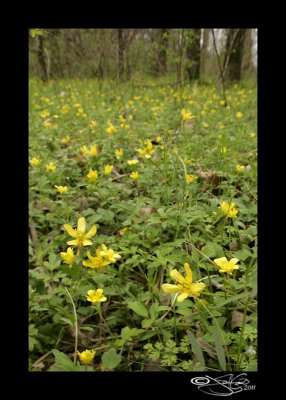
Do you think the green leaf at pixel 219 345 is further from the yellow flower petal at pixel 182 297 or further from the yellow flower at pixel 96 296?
the yellow flower at pixel 96 296

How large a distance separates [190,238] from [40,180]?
48.9 inches

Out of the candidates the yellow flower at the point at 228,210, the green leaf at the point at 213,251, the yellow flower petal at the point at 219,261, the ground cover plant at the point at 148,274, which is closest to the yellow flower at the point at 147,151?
the ground cover plant at the point at 148,274

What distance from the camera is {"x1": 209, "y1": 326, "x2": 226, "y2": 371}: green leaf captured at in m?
1.00

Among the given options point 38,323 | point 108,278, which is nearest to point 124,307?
point 108,278

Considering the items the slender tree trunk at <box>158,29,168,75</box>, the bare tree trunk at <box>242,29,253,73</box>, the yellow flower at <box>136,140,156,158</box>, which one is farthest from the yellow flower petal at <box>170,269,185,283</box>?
the bare tree trunk at <box>242,29,253,73</box>

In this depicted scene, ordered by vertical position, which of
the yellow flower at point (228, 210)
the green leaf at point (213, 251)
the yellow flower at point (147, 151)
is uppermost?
the yellow flower at point (147, 151)

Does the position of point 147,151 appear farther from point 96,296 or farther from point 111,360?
point 111,360

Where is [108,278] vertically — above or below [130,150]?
Result: below

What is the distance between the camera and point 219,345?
3.40ft

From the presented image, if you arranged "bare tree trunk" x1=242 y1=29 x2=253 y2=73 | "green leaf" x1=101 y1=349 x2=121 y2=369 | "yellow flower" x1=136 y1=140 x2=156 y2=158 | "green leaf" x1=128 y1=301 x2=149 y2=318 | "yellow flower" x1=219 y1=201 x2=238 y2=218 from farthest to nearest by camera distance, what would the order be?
1. "bare tree trunk" x1=242 y1=29 x2=253 y2=73
2. "yellow flower" x1=136 y1=140 x2=156 y2=158
3. "yellow flower" x1=219 y1=201 x2=238 y2=218
4. "green leaf" x1=128 y1=301 x2=149 y2=318
5. "green leaf" x1=101 y1=349 x2=121 y2=369

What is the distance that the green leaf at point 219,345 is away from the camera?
1005 millimetres

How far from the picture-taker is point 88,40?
6.39 meters

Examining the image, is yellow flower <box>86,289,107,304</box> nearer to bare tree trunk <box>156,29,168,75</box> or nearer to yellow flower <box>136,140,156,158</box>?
yellow flower <box>136,140,156,158</box>
